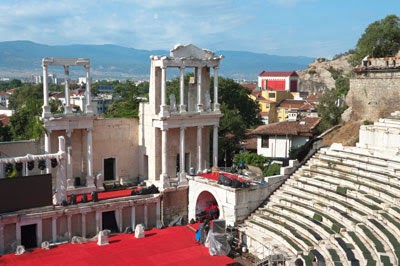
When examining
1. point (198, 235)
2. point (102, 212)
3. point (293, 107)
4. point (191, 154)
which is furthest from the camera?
point (293, 107)

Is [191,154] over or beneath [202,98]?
beneath

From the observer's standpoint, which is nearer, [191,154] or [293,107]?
[191,154]

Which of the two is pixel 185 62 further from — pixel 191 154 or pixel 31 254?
pixel 31 254

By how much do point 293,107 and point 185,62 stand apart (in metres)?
52.3

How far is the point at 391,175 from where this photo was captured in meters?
22.0

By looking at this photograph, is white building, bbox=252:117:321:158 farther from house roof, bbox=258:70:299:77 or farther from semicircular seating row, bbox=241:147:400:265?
house roof, bbox=258:70:299:77

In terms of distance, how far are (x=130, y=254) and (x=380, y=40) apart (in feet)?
126

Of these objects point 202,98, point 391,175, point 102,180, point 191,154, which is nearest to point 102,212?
point 102,180

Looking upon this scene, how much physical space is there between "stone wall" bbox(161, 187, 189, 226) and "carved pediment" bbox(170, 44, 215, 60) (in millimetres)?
8415

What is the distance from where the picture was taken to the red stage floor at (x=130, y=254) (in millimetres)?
21594

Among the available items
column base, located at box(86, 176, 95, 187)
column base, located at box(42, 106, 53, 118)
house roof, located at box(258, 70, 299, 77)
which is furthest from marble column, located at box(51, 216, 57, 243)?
house roof, located at box(258, 70, 299, 77)

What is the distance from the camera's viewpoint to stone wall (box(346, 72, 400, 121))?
36.5 metres

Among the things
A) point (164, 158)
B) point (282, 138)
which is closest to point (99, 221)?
point (164, 158)

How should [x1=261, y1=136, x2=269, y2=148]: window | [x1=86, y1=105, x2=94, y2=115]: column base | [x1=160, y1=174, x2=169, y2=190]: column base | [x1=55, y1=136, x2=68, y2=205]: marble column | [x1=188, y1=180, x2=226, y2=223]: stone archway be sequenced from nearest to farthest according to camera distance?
[x1=55, y1=136, x2=68, y2=205]: marble column → [x1=188, y1=180, x2=226, y2=223]: stone archway → [x1=86, y1=105, x2=94, y2=115]: column base → [x1=160, y1=174, x2=169, y2=190]: column base → [x1=261, y1=136, x2=269, y2=148]: window
